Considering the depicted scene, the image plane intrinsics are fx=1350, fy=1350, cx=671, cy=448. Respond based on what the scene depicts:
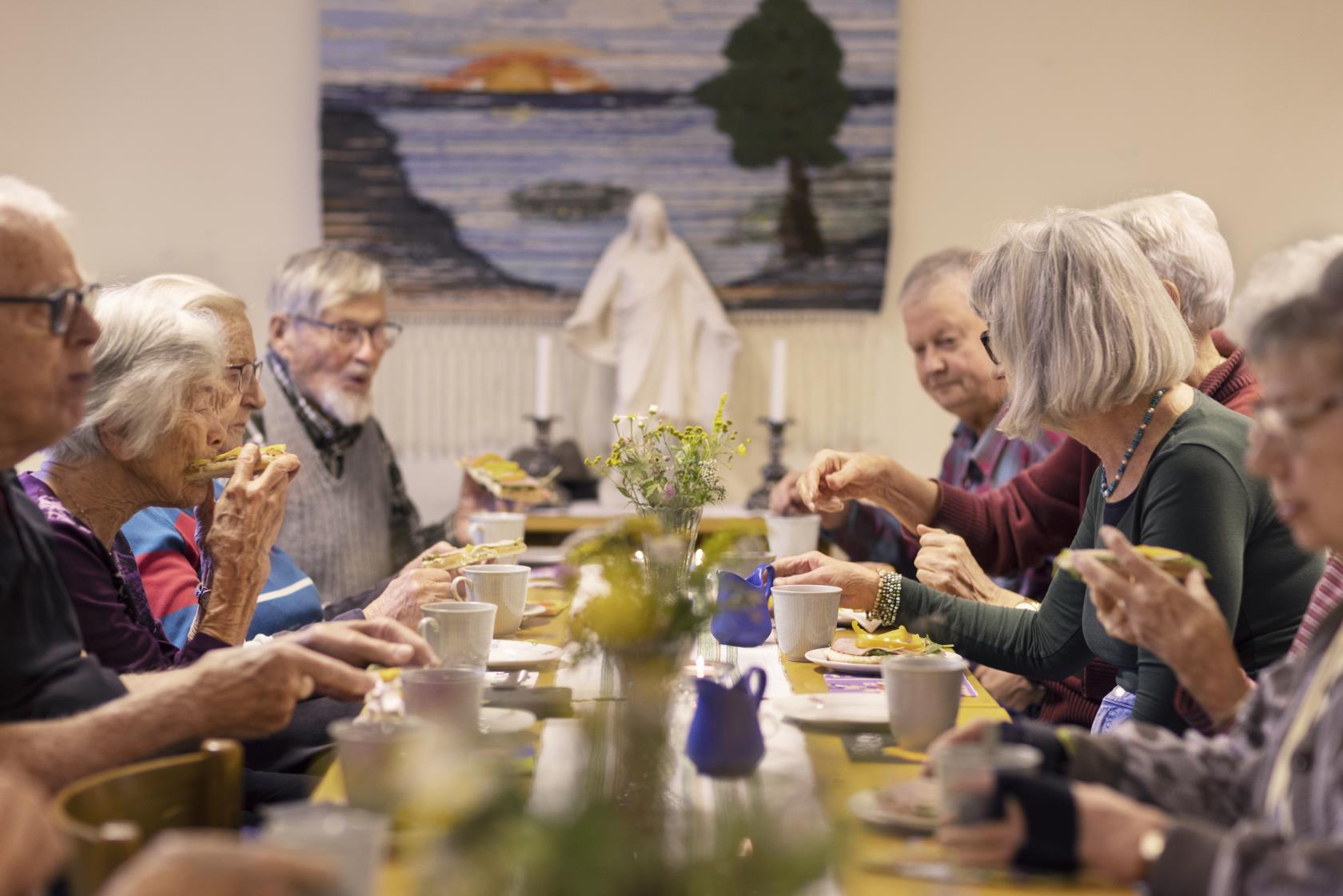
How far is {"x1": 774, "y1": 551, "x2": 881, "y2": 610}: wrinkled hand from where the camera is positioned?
89.9 inches

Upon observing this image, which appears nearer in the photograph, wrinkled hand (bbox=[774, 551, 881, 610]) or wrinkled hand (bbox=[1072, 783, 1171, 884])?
wrinkled hand (bbox=[1072, 783, 1171, 884])

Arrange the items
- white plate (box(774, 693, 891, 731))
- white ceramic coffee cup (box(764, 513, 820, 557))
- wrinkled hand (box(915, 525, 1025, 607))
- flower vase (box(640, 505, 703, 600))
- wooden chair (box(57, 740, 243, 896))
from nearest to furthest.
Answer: wooden chair (box(57, 740, 243, 896)) < flower vase (box(640, 505, 703, 600)) < white plate (box(774, 693, 891, 731)) < wrinkled hand (box(915, 525, 1025, 607)) < white ceramic coffee cup (box(764, 513, 820, 557))

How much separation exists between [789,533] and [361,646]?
5.27 feet

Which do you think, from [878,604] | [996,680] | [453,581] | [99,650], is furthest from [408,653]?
[996,680]

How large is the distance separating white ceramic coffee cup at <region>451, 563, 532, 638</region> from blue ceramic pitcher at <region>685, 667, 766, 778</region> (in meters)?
0.84

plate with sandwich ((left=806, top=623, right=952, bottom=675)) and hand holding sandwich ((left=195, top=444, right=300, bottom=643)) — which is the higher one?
hand holding sandwich ((left=195, top=444, right=300, bottom=643))

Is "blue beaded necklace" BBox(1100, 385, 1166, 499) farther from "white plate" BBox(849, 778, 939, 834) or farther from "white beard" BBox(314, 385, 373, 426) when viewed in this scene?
"white beard" BBox(314, 385, 373, 426)

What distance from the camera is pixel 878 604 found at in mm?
2215

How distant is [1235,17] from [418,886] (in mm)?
5164

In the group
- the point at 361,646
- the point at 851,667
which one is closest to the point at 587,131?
the point at 851,667

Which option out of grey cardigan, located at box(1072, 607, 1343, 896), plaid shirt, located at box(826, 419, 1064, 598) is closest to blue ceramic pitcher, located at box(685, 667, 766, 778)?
grey cardigan, located at box(1072, 607, 1343, 896)

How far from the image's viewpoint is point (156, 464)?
6.73ft

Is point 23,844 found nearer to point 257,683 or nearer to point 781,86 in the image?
point 257,683

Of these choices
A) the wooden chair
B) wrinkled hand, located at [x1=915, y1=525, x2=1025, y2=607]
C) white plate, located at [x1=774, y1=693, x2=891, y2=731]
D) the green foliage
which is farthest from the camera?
the green foliage
